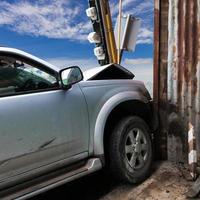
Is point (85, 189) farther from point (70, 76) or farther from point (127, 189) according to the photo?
point (70, 76)

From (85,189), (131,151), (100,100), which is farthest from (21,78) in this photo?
(85,189)

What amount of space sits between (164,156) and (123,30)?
10.5 feet

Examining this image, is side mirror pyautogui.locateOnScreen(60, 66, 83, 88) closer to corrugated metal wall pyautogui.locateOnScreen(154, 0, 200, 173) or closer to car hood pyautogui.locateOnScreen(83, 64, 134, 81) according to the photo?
car hood pyautogui.locateOnScreen(83, 64, 134, 81)

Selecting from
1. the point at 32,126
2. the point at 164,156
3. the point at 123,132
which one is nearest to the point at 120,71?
the point at 123,132

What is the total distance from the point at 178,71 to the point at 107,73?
1023mm

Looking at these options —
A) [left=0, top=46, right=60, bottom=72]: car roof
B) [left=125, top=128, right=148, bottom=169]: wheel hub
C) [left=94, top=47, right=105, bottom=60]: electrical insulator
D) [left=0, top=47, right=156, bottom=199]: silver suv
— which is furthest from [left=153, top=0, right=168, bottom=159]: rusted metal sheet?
[left=94, top=47, right=105, bottom=60]: electrical insulator

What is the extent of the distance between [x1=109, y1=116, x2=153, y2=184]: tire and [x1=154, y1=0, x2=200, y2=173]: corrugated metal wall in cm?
56

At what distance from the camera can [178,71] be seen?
5.82 meters

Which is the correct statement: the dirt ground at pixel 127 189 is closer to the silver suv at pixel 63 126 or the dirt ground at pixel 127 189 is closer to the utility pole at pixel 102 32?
the silver suv at pixel 63 126

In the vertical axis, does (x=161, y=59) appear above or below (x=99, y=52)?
below

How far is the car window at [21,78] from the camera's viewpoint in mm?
4133

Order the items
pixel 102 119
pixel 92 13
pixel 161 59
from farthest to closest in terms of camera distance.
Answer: pixel 92 13 < pixel 161 59 < pixel 102 119

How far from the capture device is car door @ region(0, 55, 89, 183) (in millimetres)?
3971

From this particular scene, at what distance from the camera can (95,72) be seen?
5254mm
